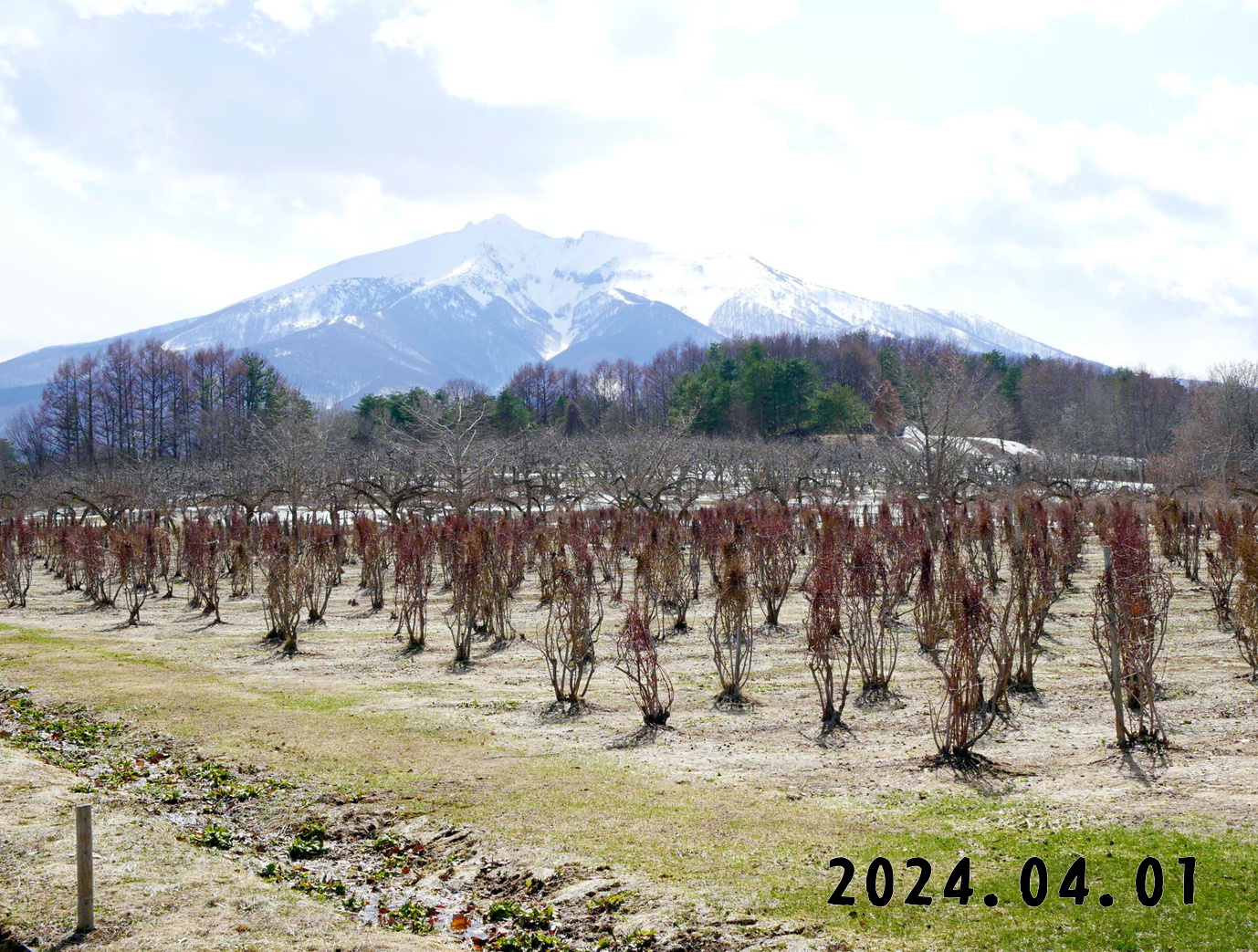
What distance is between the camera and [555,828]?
668cm

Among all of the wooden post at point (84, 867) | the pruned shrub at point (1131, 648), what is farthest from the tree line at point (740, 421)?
the wooden post at point (84, 867)

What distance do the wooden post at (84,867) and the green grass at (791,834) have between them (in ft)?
8.07

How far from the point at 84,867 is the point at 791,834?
172 inches

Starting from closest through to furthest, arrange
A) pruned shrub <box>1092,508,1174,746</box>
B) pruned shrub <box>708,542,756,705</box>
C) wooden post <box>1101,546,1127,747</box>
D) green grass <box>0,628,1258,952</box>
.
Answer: green grass <box>0,628,1258,952</box>
wooden post <box>1101,546,1127,747</box>
pruned shrub <box>1092,508,1174,746</box>
pruned shrub <box>708,542,756,705</box>

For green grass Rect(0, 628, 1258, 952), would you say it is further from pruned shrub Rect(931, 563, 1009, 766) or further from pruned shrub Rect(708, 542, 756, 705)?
pruned shrub Rect(708, 542, 756, 705)

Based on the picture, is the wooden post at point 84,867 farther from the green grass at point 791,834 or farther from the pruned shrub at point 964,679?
the pruned shrub at point 964,679

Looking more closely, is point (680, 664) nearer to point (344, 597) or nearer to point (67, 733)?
point (67, 733)

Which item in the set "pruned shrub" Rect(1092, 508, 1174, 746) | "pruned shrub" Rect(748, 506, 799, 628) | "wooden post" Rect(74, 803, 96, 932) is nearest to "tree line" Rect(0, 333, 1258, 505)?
"pruned shrub" Rect(748, 506, 799, 628)

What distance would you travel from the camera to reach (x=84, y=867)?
5223 millimetres

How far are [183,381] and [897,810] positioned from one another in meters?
82.2

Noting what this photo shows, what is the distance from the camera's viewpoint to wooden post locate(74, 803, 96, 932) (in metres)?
5.07

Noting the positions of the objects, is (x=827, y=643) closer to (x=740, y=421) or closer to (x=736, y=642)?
(x=736, y=642)

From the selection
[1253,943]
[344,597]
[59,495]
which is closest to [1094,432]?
[344,597]

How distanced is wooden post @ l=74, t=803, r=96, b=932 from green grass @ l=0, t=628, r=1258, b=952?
2.46 metres
